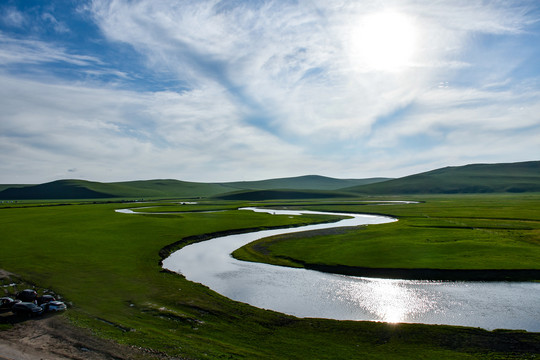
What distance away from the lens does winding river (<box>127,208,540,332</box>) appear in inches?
1236

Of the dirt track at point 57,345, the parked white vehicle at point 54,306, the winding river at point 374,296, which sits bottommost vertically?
the winding river at point 374,296

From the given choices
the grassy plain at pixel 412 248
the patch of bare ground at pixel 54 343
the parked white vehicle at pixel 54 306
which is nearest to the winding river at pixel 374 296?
the grassy plain at pixel 412 248

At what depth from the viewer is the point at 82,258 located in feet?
167

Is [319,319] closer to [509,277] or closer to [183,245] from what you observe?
[509,277]

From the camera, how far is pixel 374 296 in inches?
1484

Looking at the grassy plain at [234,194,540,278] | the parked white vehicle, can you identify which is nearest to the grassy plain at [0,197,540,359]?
the parked white vehicle

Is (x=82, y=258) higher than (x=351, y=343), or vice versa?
(x=82, y=258)

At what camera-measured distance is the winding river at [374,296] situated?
31391mm

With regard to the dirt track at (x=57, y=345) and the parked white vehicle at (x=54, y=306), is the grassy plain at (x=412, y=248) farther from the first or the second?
the dirt track at (x=57, y=345)

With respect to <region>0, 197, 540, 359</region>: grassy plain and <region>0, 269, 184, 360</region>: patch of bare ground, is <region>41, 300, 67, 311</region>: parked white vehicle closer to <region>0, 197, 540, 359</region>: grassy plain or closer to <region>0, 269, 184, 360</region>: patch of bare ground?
<region>0, 197, 540, 359</region>: grassy plain

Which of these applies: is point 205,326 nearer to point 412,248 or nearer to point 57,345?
point 57,345

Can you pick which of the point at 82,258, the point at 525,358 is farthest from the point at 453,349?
the point at 82,258

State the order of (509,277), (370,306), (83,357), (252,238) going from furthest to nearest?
1. (252,238)
2. (509,277)
3. (370,306)
4. (83,357)

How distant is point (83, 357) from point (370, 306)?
25.4m
